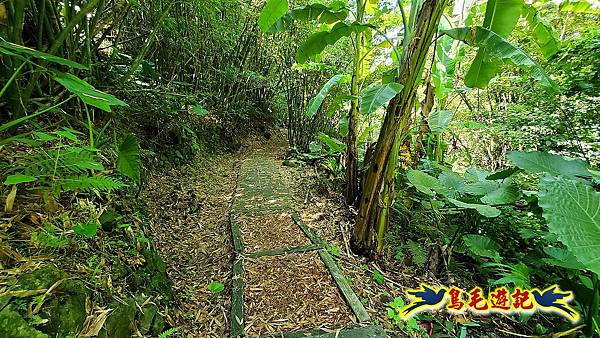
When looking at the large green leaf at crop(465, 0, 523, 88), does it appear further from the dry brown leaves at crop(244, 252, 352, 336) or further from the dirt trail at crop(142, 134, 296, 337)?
the dirt trail at crop(142, 134, 296, 337)

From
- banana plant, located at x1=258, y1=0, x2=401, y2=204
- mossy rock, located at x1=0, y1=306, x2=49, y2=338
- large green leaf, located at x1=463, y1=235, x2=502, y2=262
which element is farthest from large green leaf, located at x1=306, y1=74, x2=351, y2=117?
mossy rock, located at x1=0, y1=306, x2=49, y2=338

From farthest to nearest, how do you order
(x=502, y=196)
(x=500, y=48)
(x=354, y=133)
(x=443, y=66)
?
(x=443, y=66), (x=354, y=133), (x=502, y=196), (x=500, y=48)

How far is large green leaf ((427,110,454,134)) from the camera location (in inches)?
132

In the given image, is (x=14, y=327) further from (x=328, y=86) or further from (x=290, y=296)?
(x=328, y=86)

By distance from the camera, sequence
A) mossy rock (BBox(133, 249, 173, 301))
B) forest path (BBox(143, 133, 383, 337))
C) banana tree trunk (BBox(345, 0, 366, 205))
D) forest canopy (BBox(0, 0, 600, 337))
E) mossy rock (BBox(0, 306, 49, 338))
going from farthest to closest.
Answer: banana tree trunk (BBox(345, 0, 366, 205)), forest path (BBox(143, 133, 383, 337)), mossy rock (BBox(133, 249, 173, 301)), forest canopy (BBox(0, 0, 600, 337)), mossy rock (BBox(0, 306, 49, 338))

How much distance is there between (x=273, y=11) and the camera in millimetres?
2480

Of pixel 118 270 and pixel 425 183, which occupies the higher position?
pixel 425 183

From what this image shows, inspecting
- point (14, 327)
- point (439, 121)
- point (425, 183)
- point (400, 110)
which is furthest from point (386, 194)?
point (14, 327)

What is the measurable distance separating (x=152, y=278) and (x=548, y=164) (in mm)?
2782

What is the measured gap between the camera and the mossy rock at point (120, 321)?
1.25 metres

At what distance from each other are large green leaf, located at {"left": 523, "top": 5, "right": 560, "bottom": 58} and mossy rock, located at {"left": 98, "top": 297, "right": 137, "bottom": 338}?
3.70m

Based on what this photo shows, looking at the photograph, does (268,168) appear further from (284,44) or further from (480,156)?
(480,156)

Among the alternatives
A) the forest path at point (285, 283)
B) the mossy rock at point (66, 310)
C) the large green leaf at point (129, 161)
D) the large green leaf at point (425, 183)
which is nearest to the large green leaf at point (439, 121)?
the large green leaf at point (425, 183)

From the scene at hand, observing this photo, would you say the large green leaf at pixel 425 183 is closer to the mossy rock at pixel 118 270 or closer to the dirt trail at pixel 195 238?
the dirt trail at pixel 195 238
